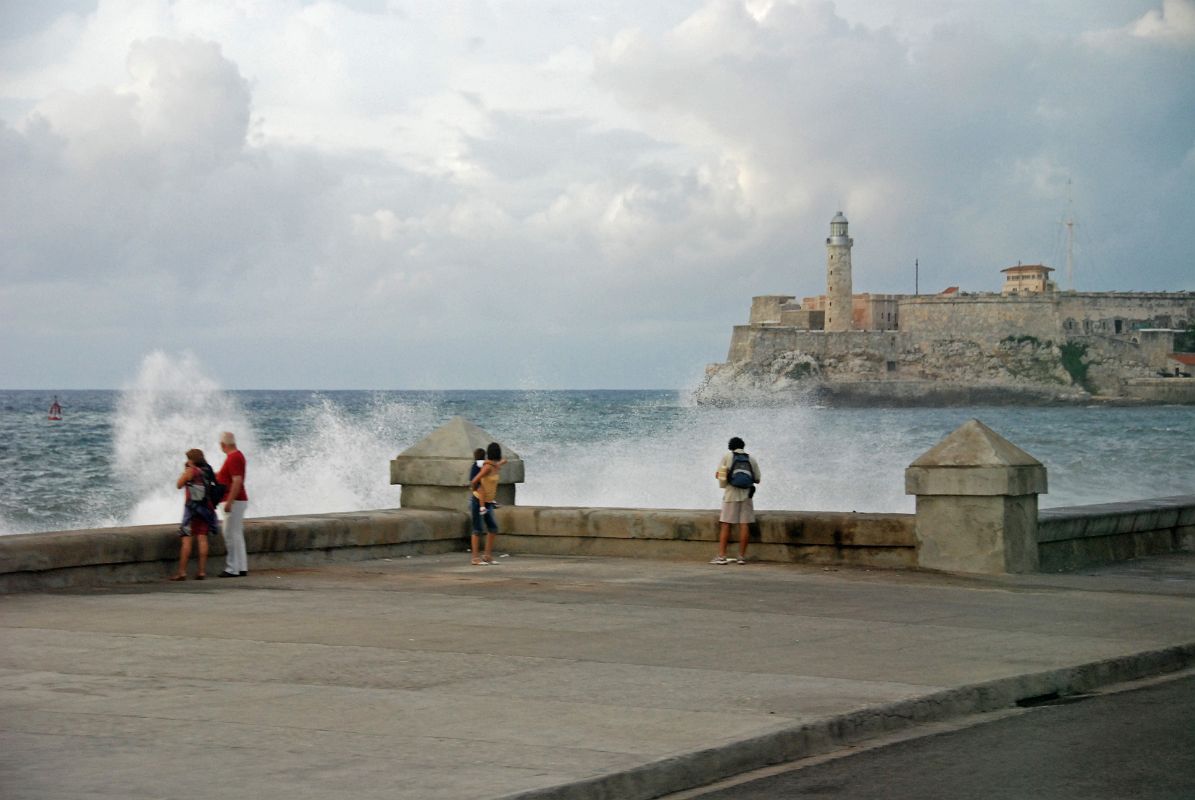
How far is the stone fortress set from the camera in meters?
148

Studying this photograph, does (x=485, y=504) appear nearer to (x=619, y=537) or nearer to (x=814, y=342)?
(x=619, y=537)

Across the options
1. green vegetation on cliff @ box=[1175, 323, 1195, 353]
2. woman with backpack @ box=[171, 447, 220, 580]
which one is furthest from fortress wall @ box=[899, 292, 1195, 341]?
woman with backpack @ box=[171, 447, 220, 580]

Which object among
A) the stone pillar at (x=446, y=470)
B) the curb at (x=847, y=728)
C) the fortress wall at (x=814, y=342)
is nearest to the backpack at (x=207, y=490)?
the stone pillar at (x=446, y=470)

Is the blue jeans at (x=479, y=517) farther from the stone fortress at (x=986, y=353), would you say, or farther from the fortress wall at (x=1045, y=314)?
the fortress wall at (x=1045, y=314)

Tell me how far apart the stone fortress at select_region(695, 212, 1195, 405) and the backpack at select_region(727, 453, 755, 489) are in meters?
133

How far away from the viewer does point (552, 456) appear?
2643 inches

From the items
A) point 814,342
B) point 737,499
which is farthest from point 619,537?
point 814,342

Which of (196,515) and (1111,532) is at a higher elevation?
(196,515)

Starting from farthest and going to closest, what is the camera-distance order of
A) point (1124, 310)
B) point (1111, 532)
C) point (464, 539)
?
point (1124, 310), point (464, 539), point (1111, 532)

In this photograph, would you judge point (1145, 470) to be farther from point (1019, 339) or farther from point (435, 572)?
point (1019, 339)

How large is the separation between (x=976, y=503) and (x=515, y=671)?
23.7 feet

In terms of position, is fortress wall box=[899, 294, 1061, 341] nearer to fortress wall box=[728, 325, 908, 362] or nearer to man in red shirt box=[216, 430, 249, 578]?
fortress wall box=[728, 325, 908, 362]

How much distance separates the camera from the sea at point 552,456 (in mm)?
39469

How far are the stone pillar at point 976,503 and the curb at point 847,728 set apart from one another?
176 inches
